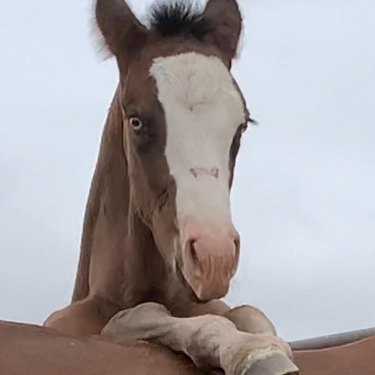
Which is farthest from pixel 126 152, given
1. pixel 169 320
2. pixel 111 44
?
pixel 169 320

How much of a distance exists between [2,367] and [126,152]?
176cm

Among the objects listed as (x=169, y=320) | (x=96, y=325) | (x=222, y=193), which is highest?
(x=222, y=193)

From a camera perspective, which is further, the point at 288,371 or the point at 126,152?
the point at 126,152

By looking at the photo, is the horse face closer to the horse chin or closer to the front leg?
the horse chin

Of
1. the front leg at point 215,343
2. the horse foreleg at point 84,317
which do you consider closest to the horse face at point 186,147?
the front leg at point 215,343

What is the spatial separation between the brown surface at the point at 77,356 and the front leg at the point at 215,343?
5cm

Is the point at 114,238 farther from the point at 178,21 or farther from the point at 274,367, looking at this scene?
the point at 274,367

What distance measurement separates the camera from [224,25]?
13.1 ft

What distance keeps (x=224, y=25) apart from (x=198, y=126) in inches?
34.7

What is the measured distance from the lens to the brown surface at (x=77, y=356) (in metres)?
2.14

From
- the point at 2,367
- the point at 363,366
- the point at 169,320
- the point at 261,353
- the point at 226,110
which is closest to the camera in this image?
the point at 2,367

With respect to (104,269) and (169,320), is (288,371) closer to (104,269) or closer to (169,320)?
(169,320)

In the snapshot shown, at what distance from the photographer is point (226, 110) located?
10.9ft

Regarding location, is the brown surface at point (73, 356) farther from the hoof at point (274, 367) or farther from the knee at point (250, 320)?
the knee at point (250, 320)
